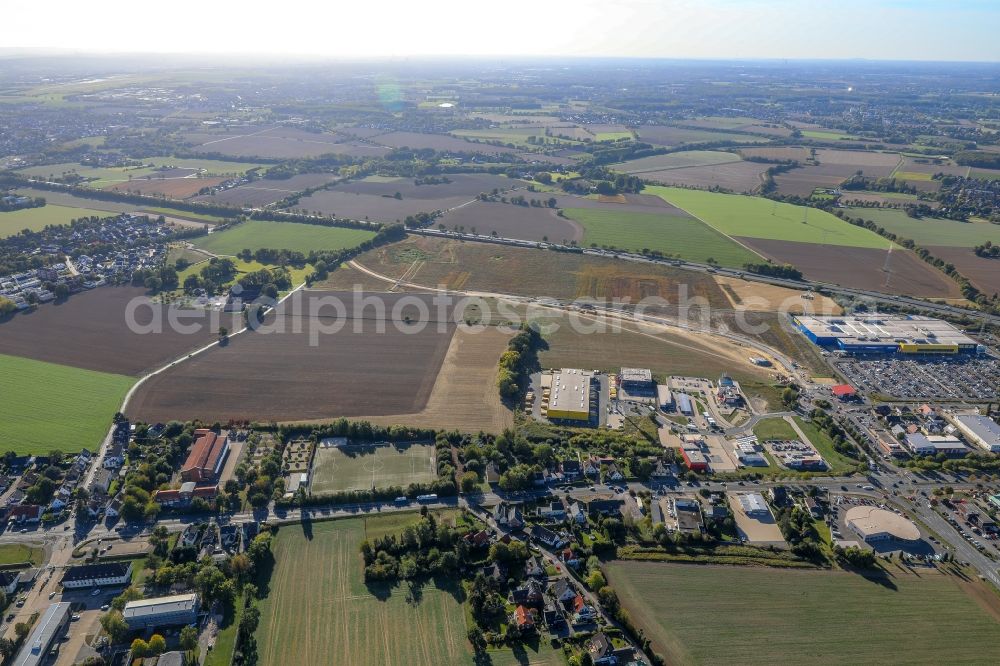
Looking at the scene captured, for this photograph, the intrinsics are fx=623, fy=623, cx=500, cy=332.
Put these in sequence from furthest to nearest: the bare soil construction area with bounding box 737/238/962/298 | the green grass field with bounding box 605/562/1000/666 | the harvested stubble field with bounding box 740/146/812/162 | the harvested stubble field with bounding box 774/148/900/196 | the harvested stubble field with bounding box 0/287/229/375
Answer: the harvested stubble field with bounding box 740/146/812/162, the harvested stubble field with bounding box 774/148/900/196, the bare soil construction area with bounding box 737/238/962/298, the harvested stubble field with bounding box 0/287/229/375, the green grass field with bounding box 605/562/1000/666

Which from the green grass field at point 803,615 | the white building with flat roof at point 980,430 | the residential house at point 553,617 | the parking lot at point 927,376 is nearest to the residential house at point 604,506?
the green grass field at point 803,615

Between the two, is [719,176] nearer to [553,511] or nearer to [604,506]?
[604,506]

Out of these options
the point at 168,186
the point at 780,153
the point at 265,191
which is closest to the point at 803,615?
the point at 265,191

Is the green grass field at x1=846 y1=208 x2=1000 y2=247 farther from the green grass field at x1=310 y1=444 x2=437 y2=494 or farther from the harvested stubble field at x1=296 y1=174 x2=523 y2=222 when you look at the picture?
the green grass field at x1=310 y1=444 x2=437 y2=494

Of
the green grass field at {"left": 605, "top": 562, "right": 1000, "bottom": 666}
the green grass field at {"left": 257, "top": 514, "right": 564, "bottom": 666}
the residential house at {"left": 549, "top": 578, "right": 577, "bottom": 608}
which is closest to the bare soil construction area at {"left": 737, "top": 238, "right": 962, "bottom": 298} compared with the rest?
the green grass field at {"left": 605, "top": 562, "right": 1000, "bottom": 666}

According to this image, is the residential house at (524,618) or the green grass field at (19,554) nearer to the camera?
the residential house at (524,618)

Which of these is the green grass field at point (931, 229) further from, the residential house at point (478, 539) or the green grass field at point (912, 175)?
the residential house at point (478, 539)

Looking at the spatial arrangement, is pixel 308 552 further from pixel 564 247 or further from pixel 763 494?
pixel 564 247
